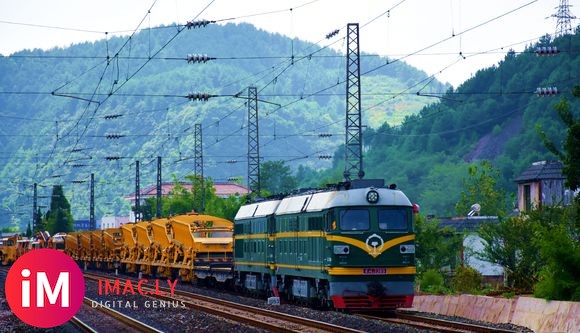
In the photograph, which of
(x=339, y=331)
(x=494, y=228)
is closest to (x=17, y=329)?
(x=339, y=331)

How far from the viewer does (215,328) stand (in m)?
28.9

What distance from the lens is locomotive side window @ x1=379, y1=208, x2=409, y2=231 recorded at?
3241 cm

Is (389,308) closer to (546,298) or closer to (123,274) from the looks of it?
(546,298)

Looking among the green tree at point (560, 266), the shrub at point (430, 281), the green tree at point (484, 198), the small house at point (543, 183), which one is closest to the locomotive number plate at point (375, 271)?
the green tree at point (560, 266)

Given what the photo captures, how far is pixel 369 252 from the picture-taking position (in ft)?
105

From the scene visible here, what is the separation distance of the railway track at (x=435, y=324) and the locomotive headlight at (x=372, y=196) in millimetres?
3541

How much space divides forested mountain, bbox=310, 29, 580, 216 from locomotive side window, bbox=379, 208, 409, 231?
132 m

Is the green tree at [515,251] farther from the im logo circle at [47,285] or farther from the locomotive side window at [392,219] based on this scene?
the im logo circle at [47,285]

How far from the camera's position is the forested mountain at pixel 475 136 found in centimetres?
16688

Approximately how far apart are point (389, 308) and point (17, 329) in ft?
36.3

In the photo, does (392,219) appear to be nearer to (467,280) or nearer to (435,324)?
(435,324)

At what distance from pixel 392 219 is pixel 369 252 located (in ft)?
→ 4.44

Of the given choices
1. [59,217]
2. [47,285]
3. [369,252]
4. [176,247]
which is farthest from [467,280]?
[59,217]

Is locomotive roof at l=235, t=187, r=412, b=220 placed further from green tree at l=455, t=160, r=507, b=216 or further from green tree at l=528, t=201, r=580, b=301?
green tree at l=455, t=160, r=507, b=216
